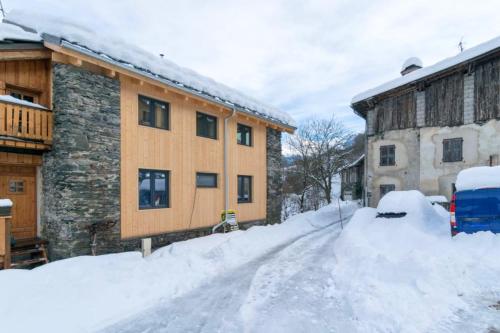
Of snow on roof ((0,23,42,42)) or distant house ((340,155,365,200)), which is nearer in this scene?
snow on roof ((0,23,42,42))

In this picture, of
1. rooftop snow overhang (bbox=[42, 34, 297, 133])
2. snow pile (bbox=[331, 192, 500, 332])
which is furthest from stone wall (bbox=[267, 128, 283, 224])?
snow pile (bbox=[331, 192, 500, 332])

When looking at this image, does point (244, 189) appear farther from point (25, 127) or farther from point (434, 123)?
point (434, 123)

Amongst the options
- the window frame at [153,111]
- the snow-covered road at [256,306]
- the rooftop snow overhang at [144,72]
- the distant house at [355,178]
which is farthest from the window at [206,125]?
the distant house at [355,178]

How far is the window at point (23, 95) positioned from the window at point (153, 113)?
2910 mm

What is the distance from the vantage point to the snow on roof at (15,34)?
7293 millimetres

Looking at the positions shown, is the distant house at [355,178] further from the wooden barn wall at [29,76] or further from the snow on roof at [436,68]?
the wooden barn wall at [29,76]

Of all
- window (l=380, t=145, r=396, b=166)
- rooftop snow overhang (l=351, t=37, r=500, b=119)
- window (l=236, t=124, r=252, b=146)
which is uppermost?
rooftop snow overhang (l=351, t=37, r=500, b=119)

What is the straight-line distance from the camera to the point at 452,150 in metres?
14.9

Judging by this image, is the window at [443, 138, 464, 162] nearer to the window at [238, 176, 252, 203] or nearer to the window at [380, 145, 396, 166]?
the window at [380, 145, 396, 166]

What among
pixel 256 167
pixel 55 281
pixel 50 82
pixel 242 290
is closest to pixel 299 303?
pixel 242 290

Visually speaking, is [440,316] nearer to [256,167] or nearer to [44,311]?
[44,311]

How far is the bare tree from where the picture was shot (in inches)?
1184

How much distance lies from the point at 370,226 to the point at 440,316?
6.29 metres

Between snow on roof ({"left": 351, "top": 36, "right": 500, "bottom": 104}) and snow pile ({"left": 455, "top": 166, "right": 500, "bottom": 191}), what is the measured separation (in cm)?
870
